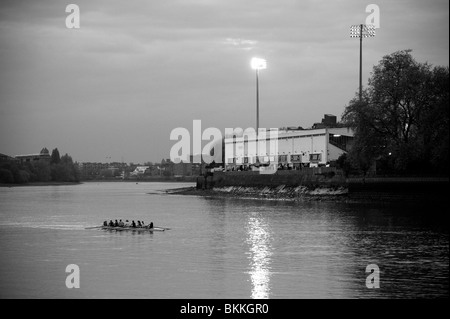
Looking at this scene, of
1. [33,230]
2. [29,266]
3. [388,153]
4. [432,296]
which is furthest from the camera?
[388,153]

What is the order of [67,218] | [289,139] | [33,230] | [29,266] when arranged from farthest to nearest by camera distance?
1. [289,139]
2. [67,218]
3. [33,230]
4. [29,266]

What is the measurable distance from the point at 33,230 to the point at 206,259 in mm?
30717

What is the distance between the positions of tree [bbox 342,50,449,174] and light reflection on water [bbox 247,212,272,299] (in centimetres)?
2991

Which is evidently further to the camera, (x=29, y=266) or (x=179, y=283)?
(x=29, y=266)

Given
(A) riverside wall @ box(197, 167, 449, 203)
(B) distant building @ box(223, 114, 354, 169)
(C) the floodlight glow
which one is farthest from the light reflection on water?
(C) the floodlight glow

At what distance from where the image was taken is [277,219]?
8112 cm

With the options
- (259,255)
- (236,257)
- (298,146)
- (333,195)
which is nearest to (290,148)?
(298,146)

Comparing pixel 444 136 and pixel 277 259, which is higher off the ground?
pixel 444 136

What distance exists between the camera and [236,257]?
50.2 metres

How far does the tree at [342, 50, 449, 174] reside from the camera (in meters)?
96.1

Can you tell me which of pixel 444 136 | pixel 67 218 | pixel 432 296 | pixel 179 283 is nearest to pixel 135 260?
pixel 179 283

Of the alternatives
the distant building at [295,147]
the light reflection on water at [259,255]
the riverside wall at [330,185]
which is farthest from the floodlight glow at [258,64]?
the light reflection on water at [259,255]

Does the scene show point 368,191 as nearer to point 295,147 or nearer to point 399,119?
point 399,119

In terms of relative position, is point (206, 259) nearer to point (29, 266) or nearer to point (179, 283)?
point (179, 283)
